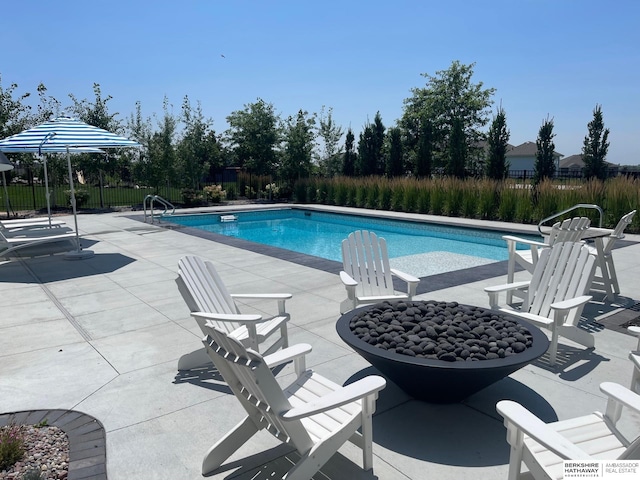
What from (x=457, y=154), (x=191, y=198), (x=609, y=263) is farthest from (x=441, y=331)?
(x=457, y=154)

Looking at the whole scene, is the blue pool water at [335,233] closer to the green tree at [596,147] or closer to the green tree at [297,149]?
the green tree at [297,149]

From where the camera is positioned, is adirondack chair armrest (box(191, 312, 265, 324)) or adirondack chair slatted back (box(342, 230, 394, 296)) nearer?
adirondack chair armrest (box(191, 312, 265, 324))

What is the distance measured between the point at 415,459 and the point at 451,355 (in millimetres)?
630

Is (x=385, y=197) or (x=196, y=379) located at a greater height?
(x=385, y=197)

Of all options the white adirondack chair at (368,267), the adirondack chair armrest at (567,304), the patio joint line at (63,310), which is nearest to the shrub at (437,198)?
the white adirondack chair at (368,267)

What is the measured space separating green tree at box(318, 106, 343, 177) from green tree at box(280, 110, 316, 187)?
2.56m

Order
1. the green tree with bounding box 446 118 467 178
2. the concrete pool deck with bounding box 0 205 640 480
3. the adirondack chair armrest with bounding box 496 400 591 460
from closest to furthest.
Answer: the adirondack chair armrest with bounding box 496 400 591 460 < the concrete pool deck with bounding box 0 205 640 480 < the green tree with bounding box 446 118 467 178

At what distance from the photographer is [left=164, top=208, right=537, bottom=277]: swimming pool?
9680mm

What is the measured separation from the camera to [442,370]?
8.59 feet

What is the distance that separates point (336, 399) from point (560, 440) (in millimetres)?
952

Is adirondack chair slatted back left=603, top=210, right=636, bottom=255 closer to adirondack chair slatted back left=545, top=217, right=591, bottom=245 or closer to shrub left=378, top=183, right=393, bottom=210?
adirondack chair slatted back left=545, top=217, right=591, bottom=245

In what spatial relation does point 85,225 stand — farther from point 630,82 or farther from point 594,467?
point 630,82

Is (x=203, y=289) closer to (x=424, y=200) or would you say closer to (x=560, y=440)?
(x=560, y=440)

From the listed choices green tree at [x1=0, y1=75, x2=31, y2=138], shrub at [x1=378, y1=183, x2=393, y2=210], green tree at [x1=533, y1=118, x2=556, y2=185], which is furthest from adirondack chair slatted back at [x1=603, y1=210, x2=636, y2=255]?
green tree at [x1=0, y1=75, x2=31, y2=138]
